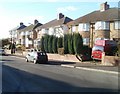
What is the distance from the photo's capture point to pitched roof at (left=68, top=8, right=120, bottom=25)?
56562mm

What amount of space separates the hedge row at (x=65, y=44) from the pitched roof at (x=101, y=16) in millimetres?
9678

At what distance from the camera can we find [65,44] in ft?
159

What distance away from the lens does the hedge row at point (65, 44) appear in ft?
145

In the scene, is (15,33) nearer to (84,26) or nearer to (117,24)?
(84,26)

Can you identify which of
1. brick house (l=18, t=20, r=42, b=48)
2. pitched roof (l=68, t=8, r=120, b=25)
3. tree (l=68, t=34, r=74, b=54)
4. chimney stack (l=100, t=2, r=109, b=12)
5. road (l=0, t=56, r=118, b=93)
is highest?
chimney stack (l=100, t=2, r=109, b=12)

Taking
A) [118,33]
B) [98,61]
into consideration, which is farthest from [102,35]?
[98,61]

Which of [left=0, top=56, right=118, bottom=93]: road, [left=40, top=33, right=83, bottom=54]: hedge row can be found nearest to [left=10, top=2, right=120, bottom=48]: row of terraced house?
[left=40, top=33, right=83, bottom=54]: hedge row

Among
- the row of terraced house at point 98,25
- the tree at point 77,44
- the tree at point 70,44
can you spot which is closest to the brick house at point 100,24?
the row of terraced house at point 98,25

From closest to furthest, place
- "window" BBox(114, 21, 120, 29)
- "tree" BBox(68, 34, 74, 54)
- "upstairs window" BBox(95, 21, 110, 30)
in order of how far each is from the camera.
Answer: "tree" BBox(68, 34, 74, 54), "window" BBox(114, 21, 120, 29), "upstairs window" BBox(95, 21, 110, 30)

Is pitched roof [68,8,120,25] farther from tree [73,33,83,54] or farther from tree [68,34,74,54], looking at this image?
tree [73,33,83,54]

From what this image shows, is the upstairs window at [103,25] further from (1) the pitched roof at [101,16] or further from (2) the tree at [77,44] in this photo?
(2) the tree at [77,44]

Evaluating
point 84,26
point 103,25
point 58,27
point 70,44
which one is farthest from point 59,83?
point 58,27

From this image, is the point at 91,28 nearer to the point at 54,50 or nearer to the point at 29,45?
the point at 54,50

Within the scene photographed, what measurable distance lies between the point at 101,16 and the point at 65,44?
1387 cm
